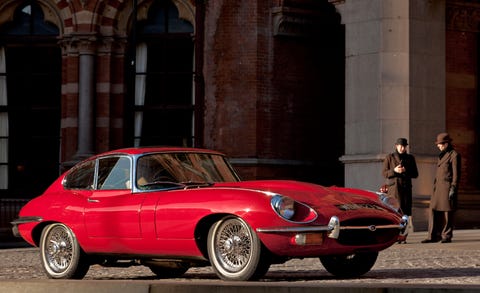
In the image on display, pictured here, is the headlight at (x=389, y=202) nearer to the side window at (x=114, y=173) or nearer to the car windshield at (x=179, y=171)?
the car windshield at (x=179, y=171)

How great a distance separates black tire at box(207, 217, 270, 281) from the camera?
9883 mm

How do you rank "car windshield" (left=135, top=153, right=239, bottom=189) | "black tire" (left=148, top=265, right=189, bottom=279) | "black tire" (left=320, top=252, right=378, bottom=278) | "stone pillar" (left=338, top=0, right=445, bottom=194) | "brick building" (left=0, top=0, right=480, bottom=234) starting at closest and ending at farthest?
1. "car windshield" (left=135, top=153, right=239, bottom=189)
2. "black tire" (left=320, top=252, right=378, bottom=278)
3. "black tire" (left=148, top=265, right=189, bottom=279)
4. "stone pillar" (left=338, top=0, right=445, bottom=194)
5. "brick building" (left=0, top=0, right=480, bottom=234)

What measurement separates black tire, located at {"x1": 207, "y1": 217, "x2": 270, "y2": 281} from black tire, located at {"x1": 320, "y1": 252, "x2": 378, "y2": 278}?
4.03ft

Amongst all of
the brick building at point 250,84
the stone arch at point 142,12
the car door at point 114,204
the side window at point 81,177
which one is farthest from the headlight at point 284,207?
the stone arch at point 142,12

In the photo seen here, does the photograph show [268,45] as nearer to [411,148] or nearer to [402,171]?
[411,148]

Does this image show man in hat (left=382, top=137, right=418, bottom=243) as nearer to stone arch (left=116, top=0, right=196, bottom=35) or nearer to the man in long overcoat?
the man in long overcoat

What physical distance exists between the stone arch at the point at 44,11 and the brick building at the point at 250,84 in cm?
4

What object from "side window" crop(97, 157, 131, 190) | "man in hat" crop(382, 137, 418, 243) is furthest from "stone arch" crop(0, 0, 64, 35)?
"side window" crop(97, 157, 131, 190)

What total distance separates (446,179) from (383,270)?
5.64 meters

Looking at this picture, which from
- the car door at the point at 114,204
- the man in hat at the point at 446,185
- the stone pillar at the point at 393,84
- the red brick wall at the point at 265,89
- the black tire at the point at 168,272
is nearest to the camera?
the car door at the point at 114,204

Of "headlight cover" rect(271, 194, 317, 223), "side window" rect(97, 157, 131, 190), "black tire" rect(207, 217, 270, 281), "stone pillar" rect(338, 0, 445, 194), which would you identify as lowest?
"black tire" rect(207, 217, 270, 281)

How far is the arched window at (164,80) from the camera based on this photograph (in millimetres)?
28672

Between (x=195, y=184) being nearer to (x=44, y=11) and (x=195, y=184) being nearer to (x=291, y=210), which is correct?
(x=291, y=210)

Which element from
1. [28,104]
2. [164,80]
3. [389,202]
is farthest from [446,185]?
[28,104]
